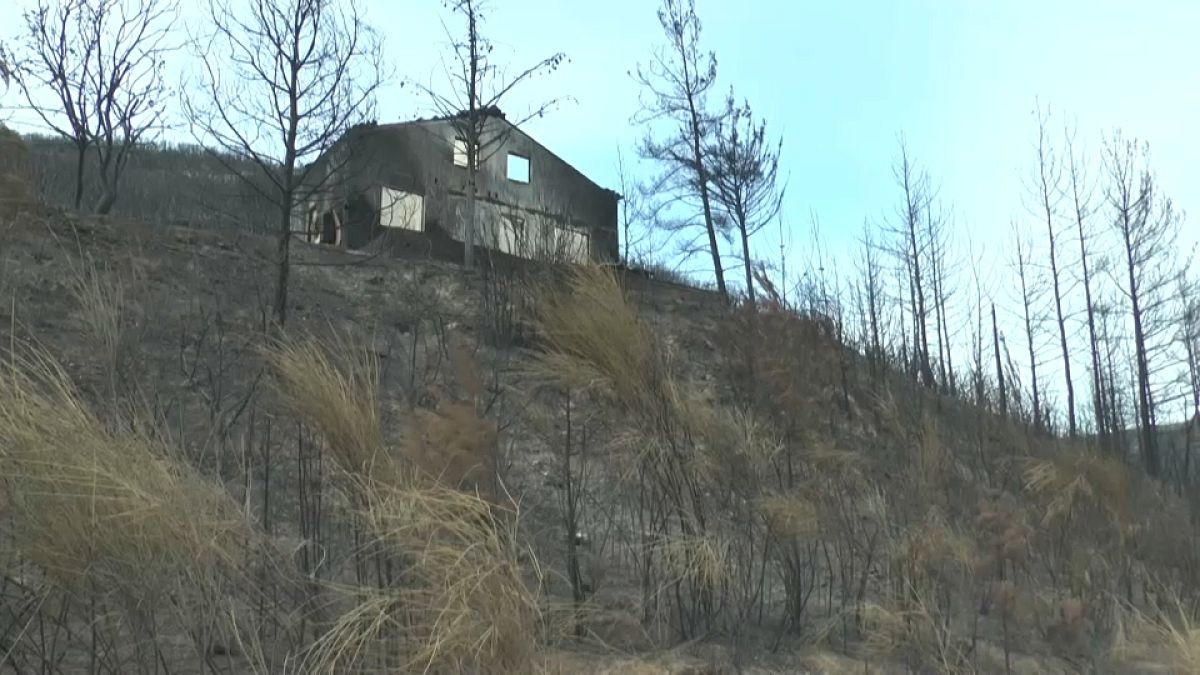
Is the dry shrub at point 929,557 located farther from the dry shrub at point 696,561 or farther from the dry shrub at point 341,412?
the dry shrub at point 341,412

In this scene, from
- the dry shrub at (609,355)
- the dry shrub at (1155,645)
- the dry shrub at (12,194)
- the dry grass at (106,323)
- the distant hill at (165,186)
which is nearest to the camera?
the dry grass at (106,323)

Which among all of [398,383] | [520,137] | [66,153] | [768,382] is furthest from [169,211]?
[768,382]

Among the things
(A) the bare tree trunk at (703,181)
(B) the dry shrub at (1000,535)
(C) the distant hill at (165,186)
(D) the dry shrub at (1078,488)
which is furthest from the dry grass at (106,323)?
(A) the bare tree trunk at (703,181)

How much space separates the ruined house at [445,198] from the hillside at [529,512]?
1079mm

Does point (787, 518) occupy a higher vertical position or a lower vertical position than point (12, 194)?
lower

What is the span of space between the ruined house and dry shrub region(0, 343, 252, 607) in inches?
159

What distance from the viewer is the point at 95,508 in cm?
272

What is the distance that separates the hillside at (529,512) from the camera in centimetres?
290

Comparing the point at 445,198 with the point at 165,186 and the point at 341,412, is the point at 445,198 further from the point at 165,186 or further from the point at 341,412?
the point at 341,412

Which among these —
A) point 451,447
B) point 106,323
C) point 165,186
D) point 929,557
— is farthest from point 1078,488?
point 165,186

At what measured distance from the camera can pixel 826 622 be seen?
4.53 meters

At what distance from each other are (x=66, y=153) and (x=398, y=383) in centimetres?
1507

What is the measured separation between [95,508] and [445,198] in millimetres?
17273

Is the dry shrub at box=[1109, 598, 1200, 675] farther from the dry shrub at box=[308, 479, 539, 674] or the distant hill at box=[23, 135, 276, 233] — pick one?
the distant hill at box=[23, 135, 276, 233]
